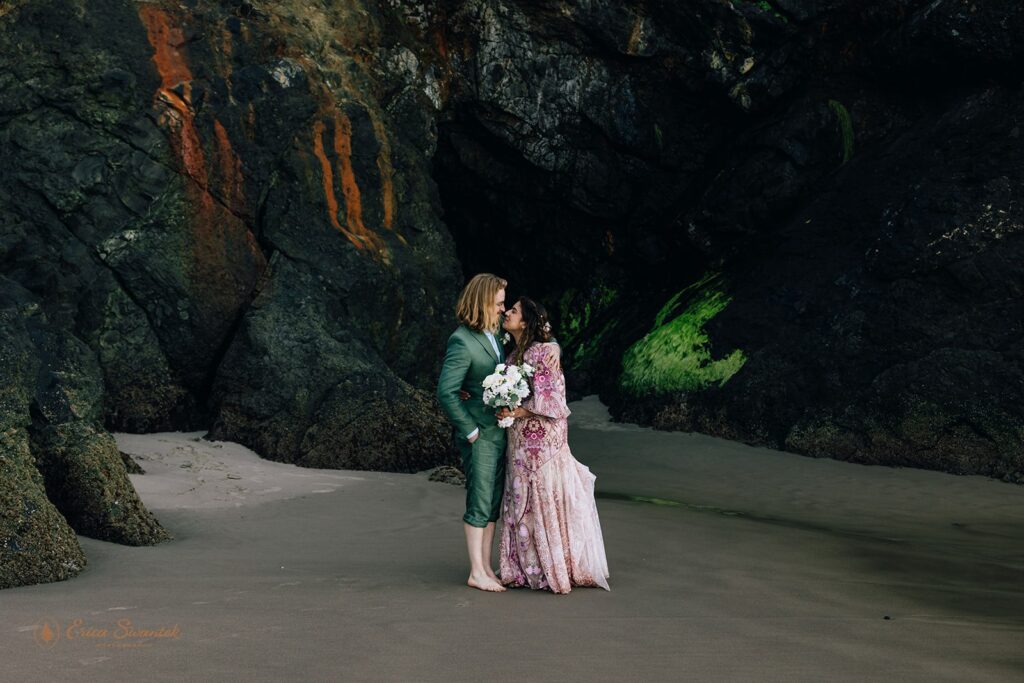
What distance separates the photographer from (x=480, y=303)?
5.95m

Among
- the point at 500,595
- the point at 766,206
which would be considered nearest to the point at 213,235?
the point at 500,595

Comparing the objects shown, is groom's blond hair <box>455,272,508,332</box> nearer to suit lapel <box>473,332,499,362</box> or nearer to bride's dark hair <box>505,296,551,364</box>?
suit lapel <box>473,332,499,362</box>

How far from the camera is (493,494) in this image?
602cm

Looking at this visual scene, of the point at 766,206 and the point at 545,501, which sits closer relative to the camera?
the point at 545,501

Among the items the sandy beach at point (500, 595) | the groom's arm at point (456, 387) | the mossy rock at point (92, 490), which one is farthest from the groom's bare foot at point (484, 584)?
the mossy rock at point (92, 490)

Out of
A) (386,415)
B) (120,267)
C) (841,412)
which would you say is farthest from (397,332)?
(841,412)

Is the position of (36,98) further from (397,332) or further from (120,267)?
(397,332)

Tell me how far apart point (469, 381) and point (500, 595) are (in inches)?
49.1

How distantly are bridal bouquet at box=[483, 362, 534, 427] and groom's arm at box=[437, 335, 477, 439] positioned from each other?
172 mm

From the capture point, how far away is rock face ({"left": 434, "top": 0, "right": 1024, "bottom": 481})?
11.5 meters

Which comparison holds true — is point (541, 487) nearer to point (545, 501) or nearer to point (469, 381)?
point (545, 501)

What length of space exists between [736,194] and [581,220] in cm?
276

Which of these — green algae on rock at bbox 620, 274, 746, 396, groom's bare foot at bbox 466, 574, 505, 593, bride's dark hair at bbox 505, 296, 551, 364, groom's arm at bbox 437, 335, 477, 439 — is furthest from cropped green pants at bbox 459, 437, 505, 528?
green algae on rock at bbox 620, 274, 746, 396

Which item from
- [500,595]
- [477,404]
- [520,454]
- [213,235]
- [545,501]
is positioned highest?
[213,235]
